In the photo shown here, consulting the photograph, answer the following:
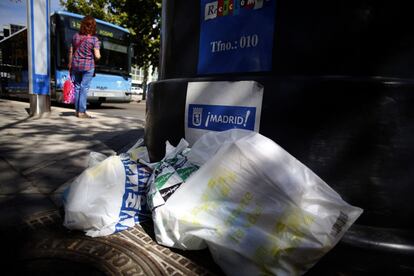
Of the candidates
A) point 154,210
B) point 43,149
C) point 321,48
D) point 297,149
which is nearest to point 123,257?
point 154,210

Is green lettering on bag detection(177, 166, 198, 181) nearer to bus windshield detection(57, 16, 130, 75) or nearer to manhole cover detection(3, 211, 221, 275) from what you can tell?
manhole cover detection(3, 211, 221, 275)

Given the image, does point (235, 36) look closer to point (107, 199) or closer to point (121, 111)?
point (107, 199)

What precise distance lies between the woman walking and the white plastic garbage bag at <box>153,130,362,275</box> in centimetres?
446

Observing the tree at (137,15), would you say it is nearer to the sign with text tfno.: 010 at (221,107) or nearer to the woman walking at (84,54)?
the woman walking at (84,54)

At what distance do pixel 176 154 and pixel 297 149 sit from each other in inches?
23.0

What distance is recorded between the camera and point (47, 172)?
215 centimetres

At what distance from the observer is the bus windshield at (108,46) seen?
8148 millimetres

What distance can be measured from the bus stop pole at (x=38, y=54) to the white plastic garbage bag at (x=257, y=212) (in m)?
5.08

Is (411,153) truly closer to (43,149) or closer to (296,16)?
(296,16)

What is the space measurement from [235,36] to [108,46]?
29.3 feet

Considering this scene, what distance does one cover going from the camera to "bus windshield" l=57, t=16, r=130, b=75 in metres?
8.15

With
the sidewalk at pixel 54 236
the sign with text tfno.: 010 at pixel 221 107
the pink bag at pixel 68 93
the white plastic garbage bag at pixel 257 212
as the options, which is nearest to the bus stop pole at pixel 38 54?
the pink bag at pixel 68 93

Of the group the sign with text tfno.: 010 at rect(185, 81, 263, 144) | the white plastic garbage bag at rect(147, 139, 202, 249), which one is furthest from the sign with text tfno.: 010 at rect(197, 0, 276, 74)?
the white plastic garbage bag at rect(147, 139, 202, 249)

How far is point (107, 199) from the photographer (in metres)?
1.34
